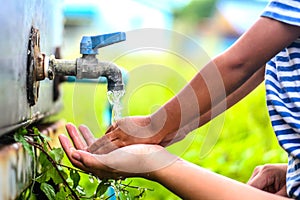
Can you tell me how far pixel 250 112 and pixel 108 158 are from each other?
374 centimetres

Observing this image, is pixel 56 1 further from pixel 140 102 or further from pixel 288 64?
pixel 140 102

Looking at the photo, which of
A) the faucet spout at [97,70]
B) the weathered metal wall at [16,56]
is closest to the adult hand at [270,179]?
the faucet spout at [97,70]

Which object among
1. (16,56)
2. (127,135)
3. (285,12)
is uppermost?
(285,12)

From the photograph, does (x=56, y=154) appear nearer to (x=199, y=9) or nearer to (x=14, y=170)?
(x=14, y=170)

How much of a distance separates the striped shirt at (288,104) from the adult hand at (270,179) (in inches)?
9.7

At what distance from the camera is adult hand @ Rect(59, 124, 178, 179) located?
2.24 m

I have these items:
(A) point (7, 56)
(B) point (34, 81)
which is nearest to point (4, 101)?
(A) point (7, 56)

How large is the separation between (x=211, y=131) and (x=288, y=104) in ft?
1.13

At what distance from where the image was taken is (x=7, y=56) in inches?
68.1

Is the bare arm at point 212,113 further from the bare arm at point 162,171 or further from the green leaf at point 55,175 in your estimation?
the green leaf at point 55,175

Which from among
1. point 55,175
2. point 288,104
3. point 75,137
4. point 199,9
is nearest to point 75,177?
point 55,175

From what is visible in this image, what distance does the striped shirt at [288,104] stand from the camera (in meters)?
2.41

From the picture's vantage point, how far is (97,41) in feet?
7.38

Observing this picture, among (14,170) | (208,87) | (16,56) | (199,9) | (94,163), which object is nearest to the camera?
(16,56)
